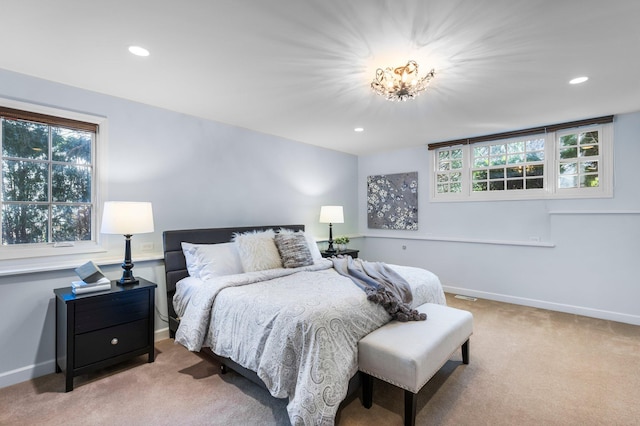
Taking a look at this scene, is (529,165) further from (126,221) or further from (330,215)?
(126,221)

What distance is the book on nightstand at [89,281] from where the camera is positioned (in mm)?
2325

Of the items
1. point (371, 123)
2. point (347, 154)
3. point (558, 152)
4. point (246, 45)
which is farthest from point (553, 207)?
point (246, 45)

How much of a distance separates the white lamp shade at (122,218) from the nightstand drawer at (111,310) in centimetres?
52

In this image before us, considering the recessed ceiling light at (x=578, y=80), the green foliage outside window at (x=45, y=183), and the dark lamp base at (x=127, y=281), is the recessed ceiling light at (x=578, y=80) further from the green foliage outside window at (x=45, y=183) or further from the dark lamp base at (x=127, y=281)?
the green foliage outside window at (x=45, y=183)

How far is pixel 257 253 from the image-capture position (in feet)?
10.1

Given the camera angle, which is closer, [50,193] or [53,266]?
[53,266]

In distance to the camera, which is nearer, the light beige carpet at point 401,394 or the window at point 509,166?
the light beige carpet at point 401,394

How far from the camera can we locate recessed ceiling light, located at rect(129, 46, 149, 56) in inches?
80.4

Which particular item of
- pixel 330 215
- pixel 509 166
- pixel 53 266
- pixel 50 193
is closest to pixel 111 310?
pixel 53 266

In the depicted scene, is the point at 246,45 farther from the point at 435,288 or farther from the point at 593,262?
the point at 593,262

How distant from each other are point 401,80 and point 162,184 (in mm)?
2565

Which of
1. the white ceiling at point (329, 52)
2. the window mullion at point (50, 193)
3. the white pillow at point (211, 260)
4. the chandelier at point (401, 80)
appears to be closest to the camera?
the white ceiling at point (329, 52)

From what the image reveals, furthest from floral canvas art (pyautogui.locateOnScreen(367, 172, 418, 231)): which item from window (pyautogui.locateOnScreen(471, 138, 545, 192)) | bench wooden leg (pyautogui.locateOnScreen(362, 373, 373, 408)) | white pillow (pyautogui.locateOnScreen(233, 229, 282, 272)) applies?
bench wooden leg (pyautogui.locateOnScreen(362, 373, 373, 408))

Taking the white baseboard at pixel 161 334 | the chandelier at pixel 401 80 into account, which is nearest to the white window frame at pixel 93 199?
the white baseboard at pixel 161 334
